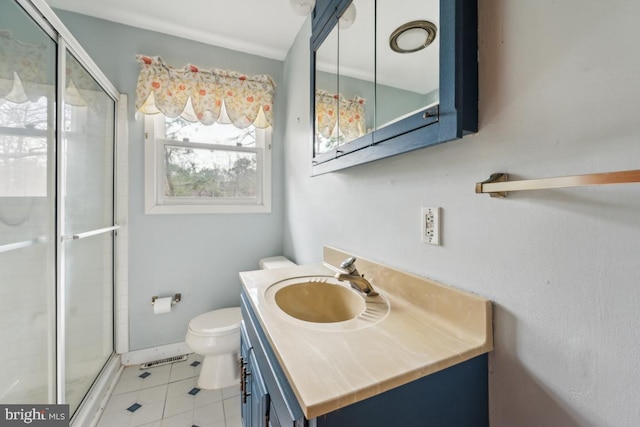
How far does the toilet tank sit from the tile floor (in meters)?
0.80

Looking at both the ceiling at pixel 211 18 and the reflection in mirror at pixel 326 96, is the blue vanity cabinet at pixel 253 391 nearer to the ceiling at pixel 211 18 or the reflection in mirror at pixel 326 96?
the reflection in mirror at pixel 326 96

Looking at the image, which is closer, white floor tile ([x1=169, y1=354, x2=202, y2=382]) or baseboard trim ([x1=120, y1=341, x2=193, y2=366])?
white floor tile ([x1=169, y1=354, x2=202, y2=382])

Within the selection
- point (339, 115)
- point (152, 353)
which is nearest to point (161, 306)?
point (152, 353)

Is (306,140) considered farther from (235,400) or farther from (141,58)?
(235,400)

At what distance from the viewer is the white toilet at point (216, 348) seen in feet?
5.30

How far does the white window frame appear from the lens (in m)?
1.92

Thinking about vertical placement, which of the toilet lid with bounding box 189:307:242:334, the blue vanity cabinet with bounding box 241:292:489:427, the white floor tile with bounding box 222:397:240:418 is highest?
the blue vanity cabinet with bounding box 241:292:489:427

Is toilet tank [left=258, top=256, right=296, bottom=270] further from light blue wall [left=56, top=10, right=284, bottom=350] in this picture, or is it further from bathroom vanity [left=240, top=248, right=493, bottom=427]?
bathroom vanity [left=240, top=248, right=493, bottom=427]

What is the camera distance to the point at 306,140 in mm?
1769

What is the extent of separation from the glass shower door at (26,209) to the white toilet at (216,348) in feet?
2.10

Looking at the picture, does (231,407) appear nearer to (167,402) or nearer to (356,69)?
(167,402)

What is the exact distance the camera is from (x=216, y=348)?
1622 millimetres

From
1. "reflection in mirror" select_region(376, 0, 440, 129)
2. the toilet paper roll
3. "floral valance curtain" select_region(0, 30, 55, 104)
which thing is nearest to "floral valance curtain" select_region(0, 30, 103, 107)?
"floral valance curtain" select_region(0, 30, 55, 104)

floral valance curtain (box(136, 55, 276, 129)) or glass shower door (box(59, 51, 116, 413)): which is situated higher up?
floral valance curtain (box(136, 55, 276, 129))
